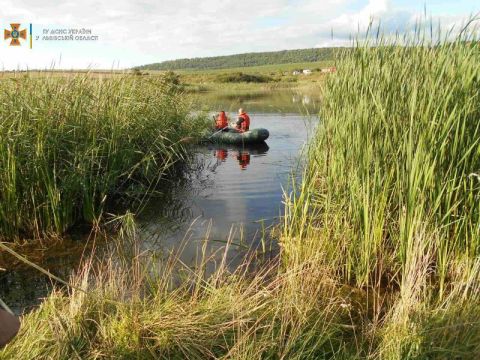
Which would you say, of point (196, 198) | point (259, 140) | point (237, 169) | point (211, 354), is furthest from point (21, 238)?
point (259, 140)

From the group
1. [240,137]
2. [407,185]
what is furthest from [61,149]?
[240,137]

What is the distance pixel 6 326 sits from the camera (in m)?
1.39

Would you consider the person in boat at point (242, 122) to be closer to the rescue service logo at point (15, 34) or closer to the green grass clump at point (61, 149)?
the green grass clump at point (61, 149)

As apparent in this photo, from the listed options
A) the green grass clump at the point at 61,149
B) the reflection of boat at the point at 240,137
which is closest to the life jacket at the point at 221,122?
the reflection of boat at the point at 240,137

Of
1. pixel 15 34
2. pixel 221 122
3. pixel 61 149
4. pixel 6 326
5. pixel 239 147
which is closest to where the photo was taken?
pixel 6 326

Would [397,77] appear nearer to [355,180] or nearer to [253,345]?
[355,180]

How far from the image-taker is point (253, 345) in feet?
10.2

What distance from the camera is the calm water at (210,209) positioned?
577 centimetres

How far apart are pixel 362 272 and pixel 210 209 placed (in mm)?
4655

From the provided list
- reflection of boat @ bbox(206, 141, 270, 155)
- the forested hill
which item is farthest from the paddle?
the forested hill

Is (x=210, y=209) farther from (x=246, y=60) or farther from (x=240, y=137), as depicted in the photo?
(x=246, y=60)

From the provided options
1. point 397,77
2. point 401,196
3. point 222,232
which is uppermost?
point 397,77

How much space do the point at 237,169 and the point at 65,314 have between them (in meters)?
9.79

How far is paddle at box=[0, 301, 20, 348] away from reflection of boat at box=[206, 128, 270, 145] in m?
14.5
